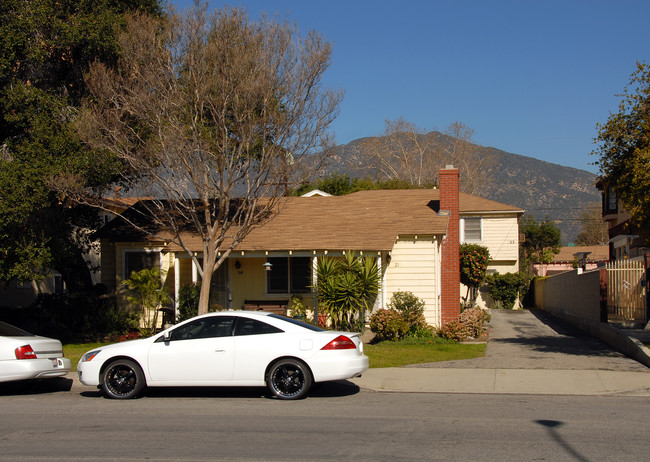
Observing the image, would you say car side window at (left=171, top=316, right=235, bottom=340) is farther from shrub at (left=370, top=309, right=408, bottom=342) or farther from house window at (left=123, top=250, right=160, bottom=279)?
house window at (left=123, top=250, right=160, bottom=279)

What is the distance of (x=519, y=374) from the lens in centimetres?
1299

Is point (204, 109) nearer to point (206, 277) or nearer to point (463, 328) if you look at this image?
point (206, 277)

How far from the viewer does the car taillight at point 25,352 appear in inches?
438

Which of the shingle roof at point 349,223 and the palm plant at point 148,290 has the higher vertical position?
the shingle roof at point 349,223

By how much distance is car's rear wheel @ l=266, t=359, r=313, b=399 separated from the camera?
1041 centimetres

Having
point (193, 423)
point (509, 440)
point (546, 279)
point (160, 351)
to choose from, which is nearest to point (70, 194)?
point (160, 351)

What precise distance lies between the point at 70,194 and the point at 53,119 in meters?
2.07

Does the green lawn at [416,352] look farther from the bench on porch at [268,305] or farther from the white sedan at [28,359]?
the white sedan at [28,359]

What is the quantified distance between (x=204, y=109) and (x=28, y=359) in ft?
29.6

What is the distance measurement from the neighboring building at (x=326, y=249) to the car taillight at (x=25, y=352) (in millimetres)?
8823

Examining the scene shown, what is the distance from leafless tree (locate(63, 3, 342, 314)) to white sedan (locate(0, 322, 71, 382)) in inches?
241

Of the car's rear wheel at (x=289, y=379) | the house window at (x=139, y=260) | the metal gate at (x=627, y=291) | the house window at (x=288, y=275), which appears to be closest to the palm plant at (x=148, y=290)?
the house window at (x=139, y=260)

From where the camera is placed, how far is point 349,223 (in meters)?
21.7

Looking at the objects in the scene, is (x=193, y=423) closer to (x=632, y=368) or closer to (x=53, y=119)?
(x=632, y=368)
